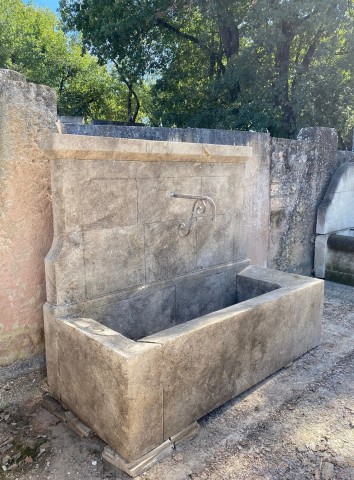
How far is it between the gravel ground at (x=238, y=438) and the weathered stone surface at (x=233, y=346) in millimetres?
131

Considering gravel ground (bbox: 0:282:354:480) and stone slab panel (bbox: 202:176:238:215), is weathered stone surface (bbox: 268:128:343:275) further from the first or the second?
gravel ground (bbox: 0:282:354:480)

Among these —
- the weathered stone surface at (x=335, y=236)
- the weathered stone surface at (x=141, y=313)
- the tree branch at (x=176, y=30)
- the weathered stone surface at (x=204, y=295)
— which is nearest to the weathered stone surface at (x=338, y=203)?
the weathered stone surface at (x=335, y=236)

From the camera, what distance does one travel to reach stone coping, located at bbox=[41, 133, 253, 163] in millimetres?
2168

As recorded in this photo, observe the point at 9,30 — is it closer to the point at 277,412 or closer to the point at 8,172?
the point at 8,172

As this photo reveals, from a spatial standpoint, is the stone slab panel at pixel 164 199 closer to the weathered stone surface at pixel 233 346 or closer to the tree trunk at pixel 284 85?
the weathered stone surface at pixel 233 346

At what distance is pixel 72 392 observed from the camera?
7.31 feet

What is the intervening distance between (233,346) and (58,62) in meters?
17.0

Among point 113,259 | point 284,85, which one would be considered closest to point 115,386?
point 113,259

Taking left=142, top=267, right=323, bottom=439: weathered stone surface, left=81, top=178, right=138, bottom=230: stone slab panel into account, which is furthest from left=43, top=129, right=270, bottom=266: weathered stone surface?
left=142, top=267, right=323, bottom=439: weathered stone surface

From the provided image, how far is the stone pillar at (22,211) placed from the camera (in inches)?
91.7

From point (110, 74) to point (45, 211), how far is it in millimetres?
17107

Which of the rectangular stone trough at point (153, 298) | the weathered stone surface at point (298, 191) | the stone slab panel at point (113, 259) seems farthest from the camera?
the weathered stone surface at point (298, 191)

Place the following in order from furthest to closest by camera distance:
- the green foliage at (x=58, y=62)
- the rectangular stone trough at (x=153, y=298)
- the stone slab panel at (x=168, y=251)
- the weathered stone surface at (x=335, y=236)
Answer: the green foliage at (x=58, y=62) < the weathered stone surface at (x=335, y=236) < the stone slab panel at (x=168, y=251) < the rectangular stone trough at (x=153, y=298)

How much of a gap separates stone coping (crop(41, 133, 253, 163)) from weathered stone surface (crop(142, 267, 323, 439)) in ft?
3.66
